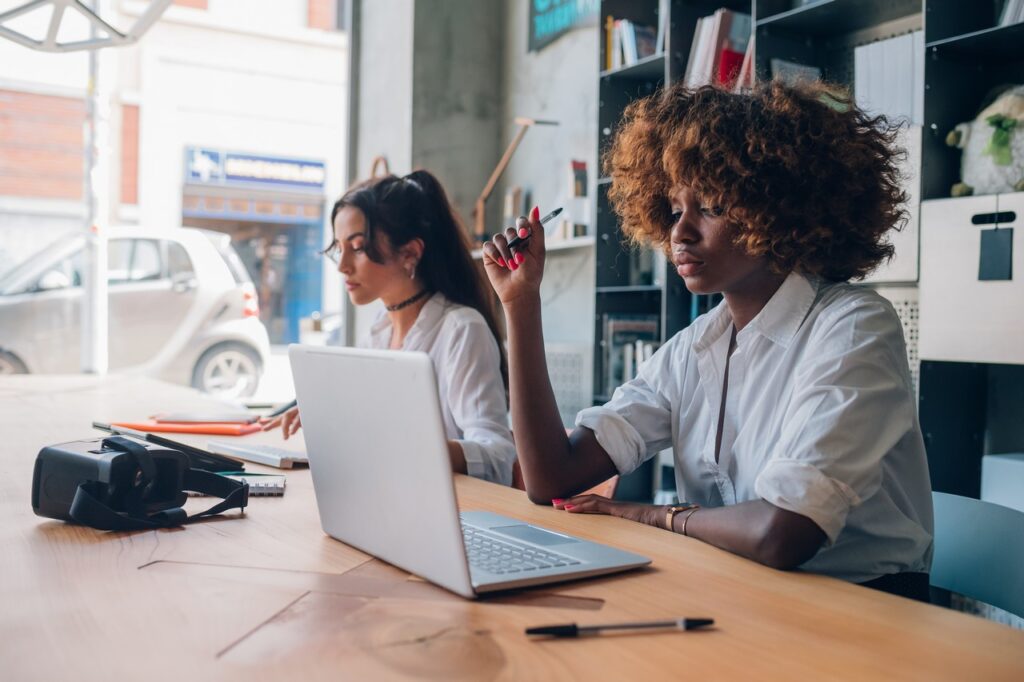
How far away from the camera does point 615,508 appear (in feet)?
4.25

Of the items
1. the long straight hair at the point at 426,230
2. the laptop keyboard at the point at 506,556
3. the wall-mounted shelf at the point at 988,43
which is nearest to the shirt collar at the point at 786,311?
the laptop keyboard at the point at 506,556

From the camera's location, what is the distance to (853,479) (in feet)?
3.62

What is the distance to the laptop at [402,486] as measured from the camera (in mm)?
833

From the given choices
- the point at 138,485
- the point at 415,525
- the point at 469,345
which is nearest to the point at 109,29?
the point at 469,345

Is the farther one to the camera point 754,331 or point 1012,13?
point 1012,13

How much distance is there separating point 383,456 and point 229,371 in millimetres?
5782

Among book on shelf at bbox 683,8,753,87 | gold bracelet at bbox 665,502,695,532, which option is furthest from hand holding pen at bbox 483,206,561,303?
book on shelf at bbox 683,8,753,87

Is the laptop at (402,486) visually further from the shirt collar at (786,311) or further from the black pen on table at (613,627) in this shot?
the shirt collar at (786,311)

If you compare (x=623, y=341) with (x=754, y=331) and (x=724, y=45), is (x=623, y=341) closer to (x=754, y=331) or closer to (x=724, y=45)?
(x=724, y=45)

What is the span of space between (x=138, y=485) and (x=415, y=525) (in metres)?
0.48

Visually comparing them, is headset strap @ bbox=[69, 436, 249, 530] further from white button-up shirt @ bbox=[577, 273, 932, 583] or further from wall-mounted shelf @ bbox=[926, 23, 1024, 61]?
wall-mounted shelf @ bbox=[926, 23, 1024, 61]

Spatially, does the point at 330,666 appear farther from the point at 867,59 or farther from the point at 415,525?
the point at 867,59

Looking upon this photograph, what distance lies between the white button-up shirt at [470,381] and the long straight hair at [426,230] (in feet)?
0.18

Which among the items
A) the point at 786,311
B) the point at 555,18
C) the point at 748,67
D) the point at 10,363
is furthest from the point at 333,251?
the point at 10,363
